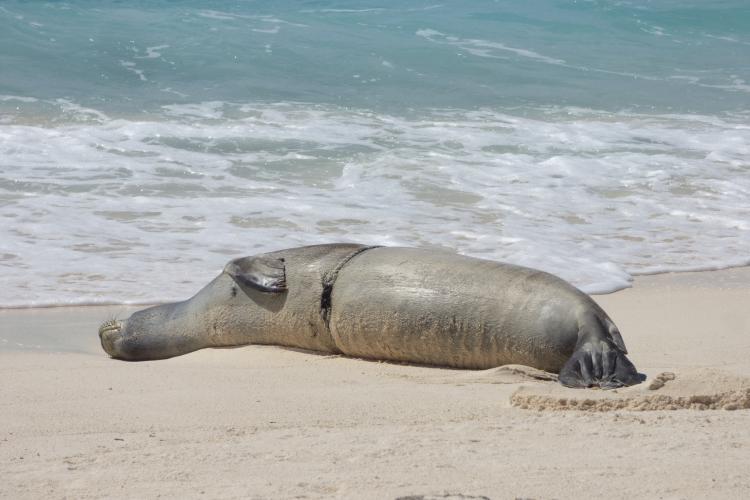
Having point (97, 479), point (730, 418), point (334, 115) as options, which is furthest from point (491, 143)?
point (97, 479)

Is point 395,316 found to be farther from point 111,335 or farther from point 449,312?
point 111,335

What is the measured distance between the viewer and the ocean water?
24.6ft

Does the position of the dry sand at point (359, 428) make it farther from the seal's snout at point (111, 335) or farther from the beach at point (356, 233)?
the seal's snout at point (111, 335)

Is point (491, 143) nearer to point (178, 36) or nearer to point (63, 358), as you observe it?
point (63, 358)

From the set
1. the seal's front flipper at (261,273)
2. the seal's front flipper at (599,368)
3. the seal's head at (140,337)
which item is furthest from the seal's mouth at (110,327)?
the seal's front flipper at (599,368)

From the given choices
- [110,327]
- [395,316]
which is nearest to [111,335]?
[110,327]

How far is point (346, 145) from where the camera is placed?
1187 centimetres

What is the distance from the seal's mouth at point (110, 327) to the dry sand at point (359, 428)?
0.23 metres

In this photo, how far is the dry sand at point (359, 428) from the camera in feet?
8.94

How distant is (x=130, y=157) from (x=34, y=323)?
16.8 ft

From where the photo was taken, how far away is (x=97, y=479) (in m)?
2.81

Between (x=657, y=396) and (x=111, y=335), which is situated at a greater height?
(x=657, y=396)

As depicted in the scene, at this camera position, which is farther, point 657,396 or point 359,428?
point 657,396

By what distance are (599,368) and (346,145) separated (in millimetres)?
7983
